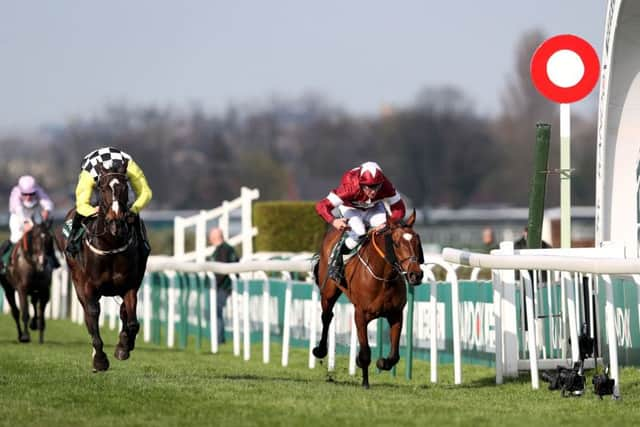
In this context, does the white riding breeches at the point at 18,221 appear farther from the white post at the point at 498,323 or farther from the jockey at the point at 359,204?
the white post at the point at 498,323

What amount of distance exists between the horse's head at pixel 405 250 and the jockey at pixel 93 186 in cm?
177

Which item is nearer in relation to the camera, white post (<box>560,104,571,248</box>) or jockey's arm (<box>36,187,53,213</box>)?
white post (<box>560,104,571,248</box>)

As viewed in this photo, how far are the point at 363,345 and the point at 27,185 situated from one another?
23.4 ft

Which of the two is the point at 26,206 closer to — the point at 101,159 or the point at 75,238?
the point at 75,238

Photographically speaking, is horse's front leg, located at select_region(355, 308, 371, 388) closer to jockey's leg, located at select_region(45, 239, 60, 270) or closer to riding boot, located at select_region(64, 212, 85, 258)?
riding boot, located at select_region(64, 212, 85, 258)

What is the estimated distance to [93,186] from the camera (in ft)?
34.9

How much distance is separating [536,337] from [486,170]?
8556 cm

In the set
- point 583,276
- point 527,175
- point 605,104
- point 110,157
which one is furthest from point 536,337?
point 527,175

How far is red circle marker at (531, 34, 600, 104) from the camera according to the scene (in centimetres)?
1054

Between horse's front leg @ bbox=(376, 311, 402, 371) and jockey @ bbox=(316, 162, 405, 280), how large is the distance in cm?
55

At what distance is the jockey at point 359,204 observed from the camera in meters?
10.4

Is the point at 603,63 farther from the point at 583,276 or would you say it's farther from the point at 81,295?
the point at 81,295

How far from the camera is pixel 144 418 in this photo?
25.4ft

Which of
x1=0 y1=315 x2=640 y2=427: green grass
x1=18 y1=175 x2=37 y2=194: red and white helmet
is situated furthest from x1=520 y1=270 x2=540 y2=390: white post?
x1=18 y1=175 x2=37 y2=194: red and white helmet
